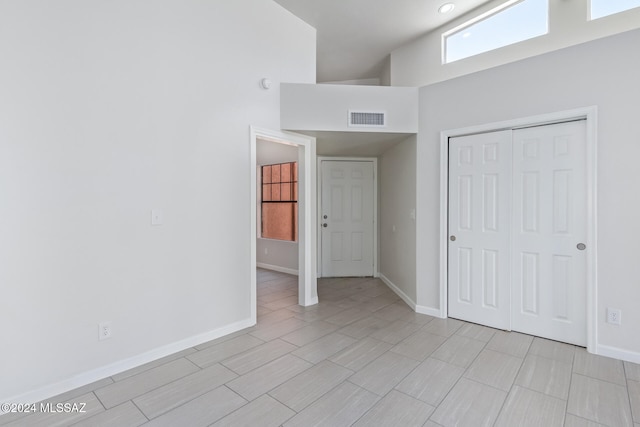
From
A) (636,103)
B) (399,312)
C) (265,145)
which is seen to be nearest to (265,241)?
(265,145)

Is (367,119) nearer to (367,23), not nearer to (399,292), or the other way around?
(367,23)

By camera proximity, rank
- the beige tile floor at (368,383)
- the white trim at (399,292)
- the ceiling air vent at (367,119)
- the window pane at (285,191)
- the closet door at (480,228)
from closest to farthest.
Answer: the beige tile floor at (368,383) → the closet door at (480,228) → the ceiling air vent at (367,119) → the white trim at (399,292) → the window pane at (285,191)

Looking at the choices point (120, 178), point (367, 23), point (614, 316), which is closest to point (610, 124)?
point (614, 316)

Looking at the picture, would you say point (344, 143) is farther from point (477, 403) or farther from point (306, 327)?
point (477, 403)

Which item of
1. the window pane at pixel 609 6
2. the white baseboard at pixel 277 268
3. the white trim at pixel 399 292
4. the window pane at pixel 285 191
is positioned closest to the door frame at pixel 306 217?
Result: the white trim at pixel 399 292

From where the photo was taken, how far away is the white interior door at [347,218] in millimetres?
5395

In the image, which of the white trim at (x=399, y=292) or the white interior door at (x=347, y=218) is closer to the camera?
the white trim at (x=399, y=292)

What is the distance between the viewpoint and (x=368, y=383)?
2160 mm

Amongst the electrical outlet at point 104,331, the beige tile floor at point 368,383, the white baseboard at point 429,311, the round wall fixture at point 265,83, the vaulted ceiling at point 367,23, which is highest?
the vaulted ceiling at point 367,23

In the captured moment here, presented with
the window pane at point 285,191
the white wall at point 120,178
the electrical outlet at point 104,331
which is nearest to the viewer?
the white wall at point 120,178

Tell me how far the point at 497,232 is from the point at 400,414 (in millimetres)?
2159

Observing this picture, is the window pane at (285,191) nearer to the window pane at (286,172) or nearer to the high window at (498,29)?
the window pane at (286,172)

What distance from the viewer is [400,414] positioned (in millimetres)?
1833

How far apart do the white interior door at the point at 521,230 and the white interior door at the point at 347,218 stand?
2.12 metres
